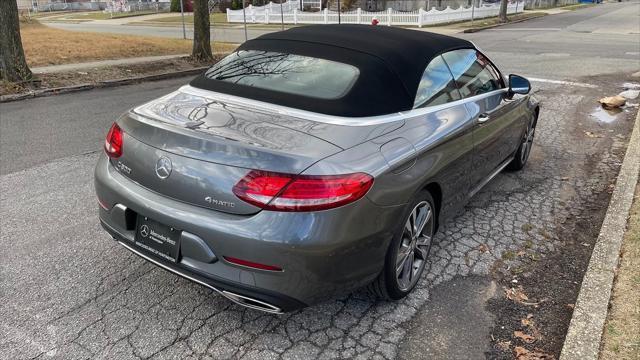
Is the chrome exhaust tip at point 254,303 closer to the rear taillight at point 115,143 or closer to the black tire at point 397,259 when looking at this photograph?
the black tire at point 397,259

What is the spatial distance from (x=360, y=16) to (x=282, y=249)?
91.1 ft

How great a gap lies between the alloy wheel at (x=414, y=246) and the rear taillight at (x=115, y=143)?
68.3 inches

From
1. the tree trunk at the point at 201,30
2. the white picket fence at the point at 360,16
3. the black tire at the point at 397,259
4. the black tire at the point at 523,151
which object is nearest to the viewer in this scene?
the black tire at the point at 397,259

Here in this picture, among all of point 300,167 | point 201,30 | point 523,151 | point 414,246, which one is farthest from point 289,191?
point 201,30

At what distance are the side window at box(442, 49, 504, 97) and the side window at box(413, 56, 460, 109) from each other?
0.35ft

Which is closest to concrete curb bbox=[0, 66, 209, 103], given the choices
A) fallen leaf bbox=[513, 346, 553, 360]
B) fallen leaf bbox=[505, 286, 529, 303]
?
fallen leaf bbox=[505, 286, 529, 303]

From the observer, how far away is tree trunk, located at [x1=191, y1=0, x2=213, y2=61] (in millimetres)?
12672

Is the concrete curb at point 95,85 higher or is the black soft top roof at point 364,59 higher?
the black soft top roof at point 364,59

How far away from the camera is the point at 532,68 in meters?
12.6

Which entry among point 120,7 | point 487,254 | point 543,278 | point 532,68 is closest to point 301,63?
point 487,254

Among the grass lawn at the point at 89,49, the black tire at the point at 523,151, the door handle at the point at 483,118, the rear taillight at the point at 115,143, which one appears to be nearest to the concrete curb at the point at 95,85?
the grass lawn at the point at 89,49

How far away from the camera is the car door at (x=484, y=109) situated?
3.82 meters

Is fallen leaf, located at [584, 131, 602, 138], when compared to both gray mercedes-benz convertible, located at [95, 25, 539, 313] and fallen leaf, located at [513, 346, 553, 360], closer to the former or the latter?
gray mercedes-benz convertible, located at [95, 25, 539, 313]

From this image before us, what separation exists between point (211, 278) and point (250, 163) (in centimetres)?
62
